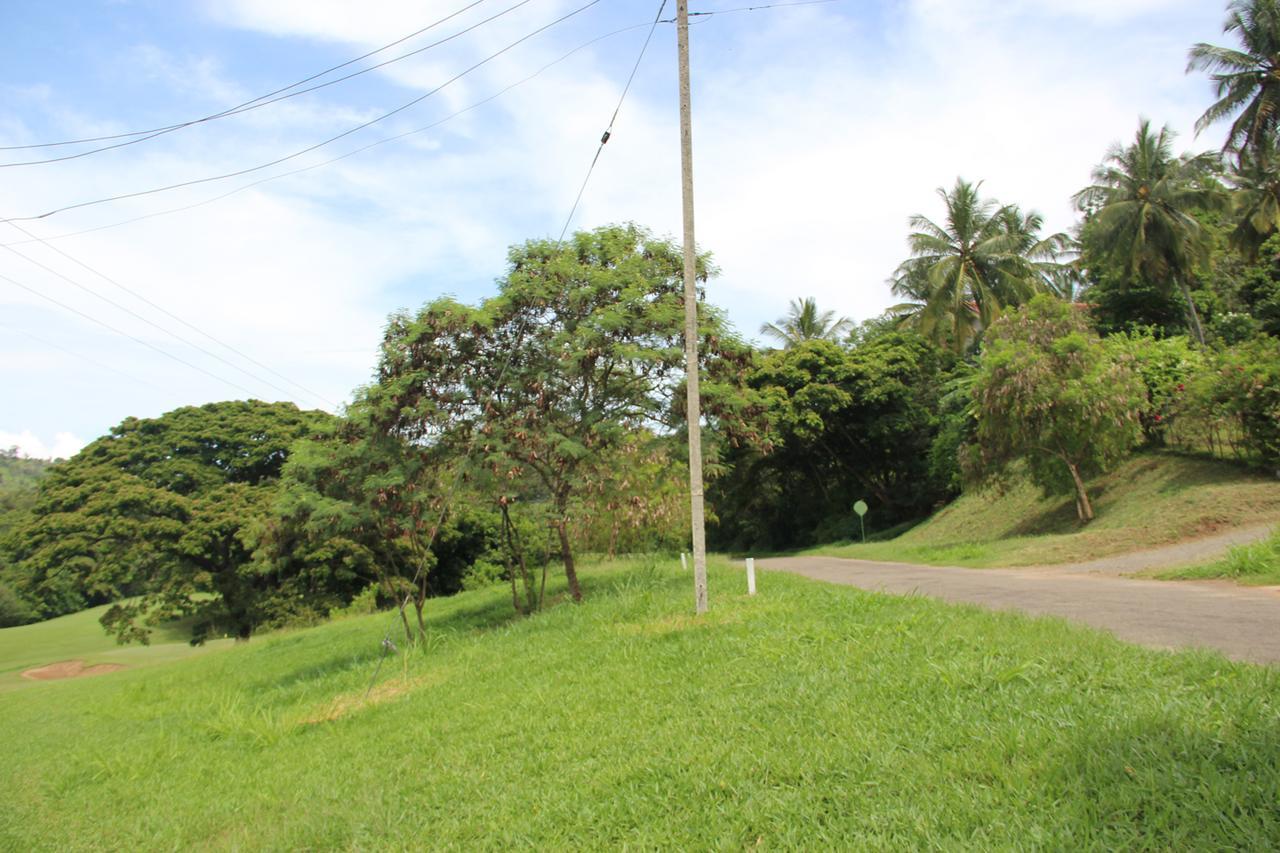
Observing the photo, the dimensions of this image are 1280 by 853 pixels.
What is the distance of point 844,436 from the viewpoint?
131 ft

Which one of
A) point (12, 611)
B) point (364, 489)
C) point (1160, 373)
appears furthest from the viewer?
point (12, 611)

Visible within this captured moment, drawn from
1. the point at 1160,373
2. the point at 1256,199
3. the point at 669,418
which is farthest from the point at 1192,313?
the point at 669,418

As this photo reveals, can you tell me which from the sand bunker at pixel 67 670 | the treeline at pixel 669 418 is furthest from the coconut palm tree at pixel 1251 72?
the sand bunker at pixel 67 670

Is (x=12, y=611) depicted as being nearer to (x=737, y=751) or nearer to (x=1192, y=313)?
(x=737, y=751)

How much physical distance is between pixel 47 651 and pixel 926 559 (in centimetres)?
4158

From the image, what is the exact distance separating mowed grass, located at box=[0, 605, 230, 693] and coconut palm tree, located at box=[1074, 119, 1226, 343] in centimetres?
3820

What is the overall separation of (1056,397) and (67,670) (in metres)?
36.9

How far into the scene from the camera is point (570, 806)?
4.62 m

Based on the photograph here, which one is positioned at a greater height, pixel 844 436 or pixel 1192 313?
pixel 1192 313

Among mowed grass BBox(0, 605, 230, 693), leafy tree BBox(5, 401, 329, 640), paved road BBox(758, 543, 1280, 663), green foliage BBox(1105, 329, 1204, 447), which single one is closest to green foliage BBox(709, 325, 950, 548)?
green foliage BBox(1105, 329, 1204, 447)

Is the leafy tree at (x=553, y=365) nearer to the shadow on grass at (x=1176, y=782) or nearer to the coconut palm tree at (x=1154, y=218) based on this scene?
the shadow on grass at (x=1176, y=782)

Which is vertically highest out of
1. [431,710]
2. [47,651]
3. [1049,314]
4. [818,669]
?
[1049,314]

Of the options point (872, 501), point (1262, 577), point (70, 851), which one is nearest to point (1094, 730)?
point (70, 851)

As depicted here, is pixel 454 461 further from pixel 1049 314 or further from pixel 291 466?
pixel 1049 314
